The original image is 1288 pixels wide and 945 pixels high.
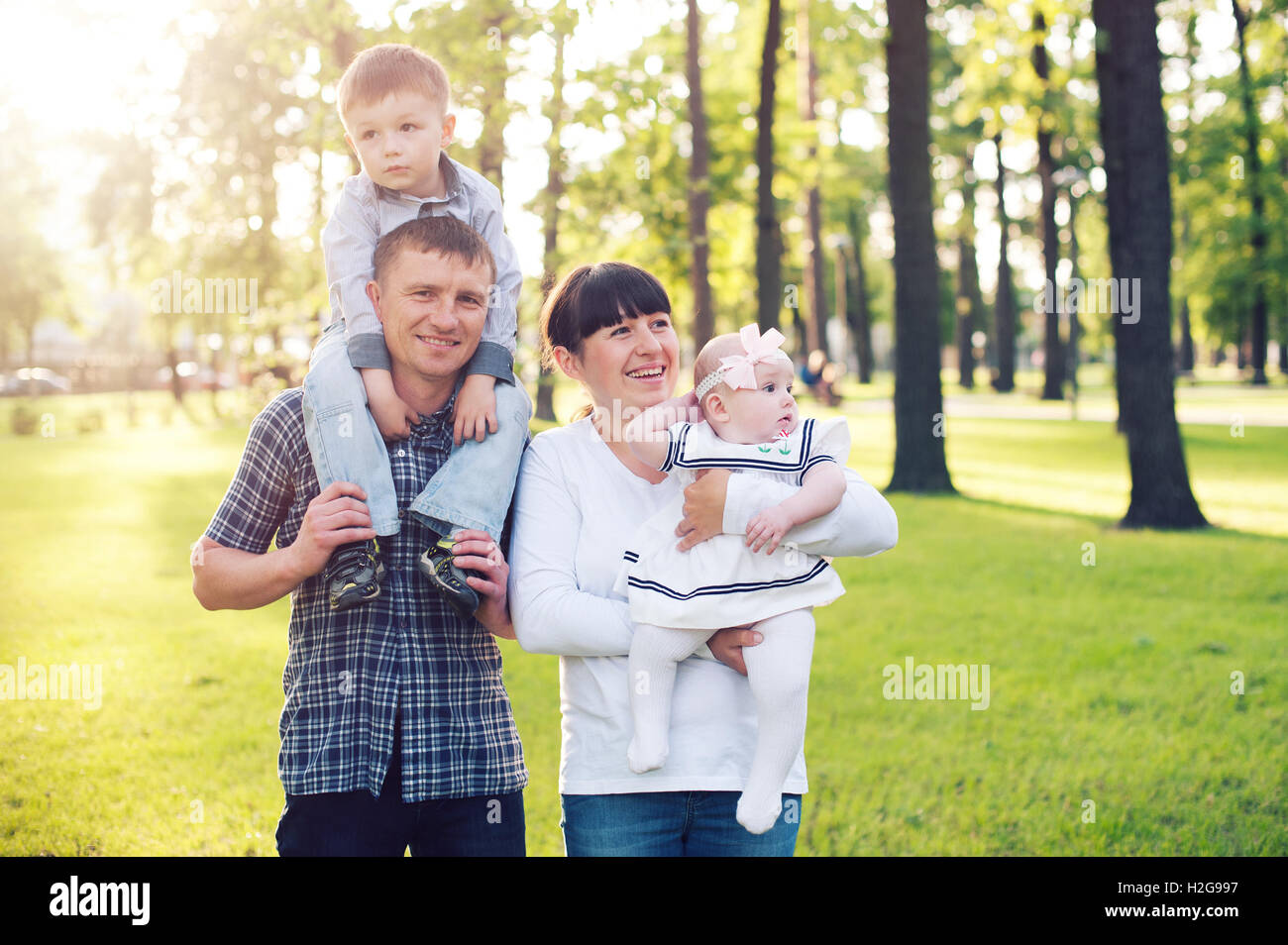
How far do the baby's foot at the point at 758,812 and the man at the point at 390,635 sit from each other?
0.60 metres

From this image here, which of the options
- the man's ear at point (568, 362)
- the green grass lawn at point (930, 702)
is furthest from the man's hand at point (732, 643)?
the green grass lawn at point (930, 702)

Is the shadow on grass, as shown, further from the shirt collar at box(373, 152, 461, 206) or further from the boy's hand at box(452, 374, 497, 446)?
the boy's hand at box(452, 374, 497, 446)

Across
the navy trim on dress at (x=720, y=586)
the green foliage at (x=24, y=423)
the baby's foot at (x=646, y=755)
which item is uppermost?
the green foliage at (x=24, y=423)

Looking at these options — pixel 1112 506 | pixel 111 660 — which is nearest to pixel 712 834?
pixel 111 660

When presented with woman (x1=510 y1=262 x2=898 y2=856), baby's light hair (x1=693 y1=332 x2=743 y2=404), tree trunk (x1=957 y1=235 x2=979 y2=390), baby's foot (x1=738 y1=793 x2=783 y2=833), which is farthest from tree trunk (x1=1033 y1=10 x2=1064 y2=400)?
baby's foot (x1=738 y1=793 x2=783 y2=833)

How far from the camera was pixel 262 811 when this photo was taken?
211 inches

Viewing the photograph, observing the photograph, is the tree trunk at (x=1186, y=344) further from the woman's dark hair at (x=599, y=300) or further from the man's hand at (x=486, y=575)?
the man's hand at (x=486, y=575)

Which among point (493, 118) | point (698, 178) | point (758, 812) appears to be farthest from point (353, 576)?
point (698, 178)

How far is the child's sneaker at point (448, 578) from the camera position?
252 centimetres

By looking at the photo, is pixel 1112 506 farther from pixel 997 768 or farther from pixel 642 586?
pixel 642 586

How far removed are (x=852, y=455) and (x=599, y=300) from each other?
17.8 meters

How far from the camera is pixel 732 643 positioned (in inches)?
96.8

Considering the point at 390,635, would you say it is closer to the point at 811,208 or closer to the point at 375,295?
the point at 375,295

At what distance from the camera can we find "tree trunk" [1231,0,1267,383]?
3472cm
